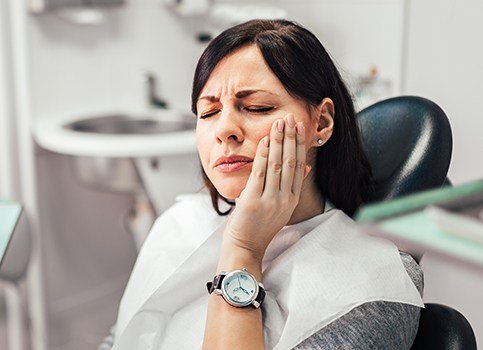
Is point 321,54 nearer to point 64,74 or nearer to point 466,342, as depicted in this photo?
point 466,342

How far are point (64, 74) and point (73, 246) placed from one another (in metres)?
0.67

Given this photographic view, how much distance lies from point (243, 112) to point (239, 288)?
304mm

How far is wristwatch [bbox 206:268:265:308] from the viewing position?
1179mm

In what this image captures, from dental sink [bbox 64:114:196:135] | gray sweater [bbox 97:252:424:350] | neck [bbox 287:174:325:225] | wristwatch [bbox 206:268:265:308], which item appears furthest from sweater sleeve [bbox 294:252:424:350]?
dental sink [bbox 64:114:196:135]

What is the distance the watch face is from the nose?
227 mm

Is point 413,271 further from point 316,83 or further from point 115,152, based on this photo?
point 115,152

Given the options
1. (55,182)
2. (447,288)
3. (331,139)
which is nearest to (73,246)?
(55,182)

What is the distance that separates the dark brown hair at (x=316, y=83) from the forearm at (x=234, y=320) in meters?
0.25

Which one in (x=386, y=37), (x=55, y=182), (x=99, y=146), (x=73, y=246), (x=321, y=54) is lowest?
(x=73, y=246)

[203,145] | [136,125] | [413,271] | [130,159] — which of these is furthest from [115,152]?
[413,271]

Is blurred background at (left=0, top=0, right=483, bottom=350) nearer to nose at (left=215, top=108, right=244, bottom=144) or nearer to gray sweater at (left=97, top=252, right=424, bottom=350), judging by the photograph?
nose at (left=215, top=108, right=244, bottom=144)

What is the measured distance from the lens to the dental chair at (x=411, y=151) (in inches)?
50.0

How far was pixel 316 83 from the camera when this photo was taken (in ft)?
4.24

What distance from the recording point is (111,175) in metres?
Answer: 2.36
